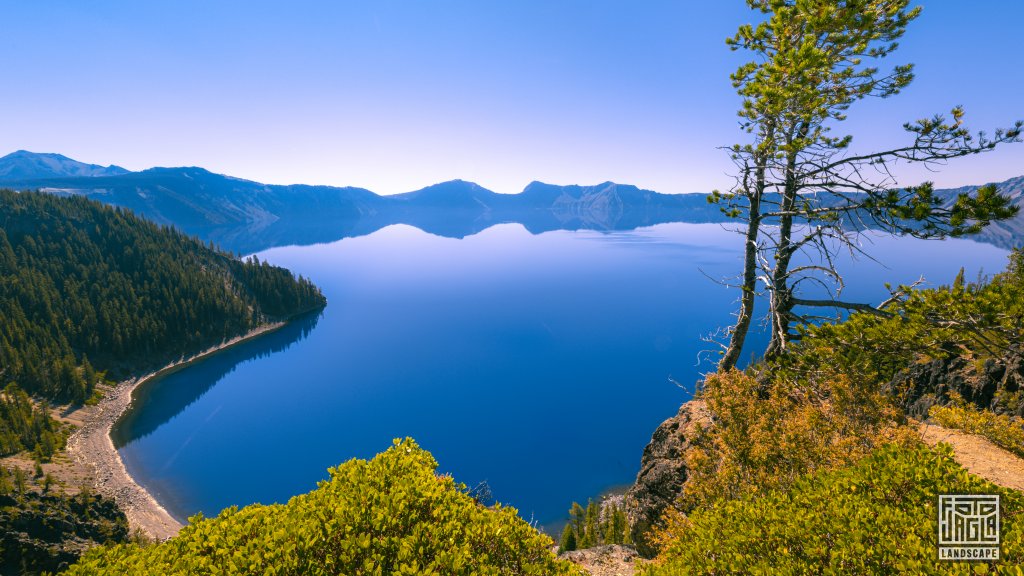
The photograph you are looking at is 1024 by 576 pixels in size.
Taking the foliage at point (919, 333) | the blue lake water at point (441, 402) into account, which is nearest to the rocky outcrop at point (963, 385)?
the foliage at point (919, 333)

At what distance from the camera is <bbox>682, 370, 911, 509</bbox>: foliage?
1295 cm

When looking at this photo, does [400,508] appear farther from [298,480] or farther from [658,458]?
[298,480]

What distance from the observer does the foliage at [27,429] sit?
74812 millimetres

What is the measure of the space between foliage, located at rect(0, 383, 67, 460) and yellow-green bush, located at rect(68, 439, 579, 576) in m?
105

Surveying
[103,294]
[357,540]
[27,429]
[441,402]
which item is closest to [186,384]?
[27,429]

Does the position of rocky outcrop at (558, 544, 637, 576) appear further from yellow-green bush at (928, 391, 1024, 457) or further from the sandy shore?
the sandy shore

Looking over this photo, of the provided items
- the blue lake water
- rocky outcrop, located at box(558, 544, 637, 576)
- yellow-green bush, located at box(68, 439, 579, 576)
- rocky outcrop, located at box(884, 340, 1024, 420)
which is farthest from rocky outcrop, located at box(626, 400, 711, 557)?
the blue lake water

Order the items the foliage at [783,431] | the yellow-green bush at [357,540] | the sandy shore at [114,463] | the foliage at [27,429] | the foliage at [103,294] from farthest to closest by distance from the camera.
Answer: the foliage at [103,294] → the foliage at [27,429] → the sandy shore at [114,463] → the foliage at [783,431] → the yellow-green bush at [357,540]

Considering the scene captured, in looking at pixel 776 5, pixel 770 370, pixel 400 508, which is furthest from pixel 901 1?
pixel 400 508

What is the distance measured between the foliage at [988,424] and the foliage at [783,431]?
119 inches

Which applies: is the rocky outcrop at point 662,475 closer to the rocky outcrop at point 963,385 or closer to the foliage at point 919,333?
the foliage at point 919,333

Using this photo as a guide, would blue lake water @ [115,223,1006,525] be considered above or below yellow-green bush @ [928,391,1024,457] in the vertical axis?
below

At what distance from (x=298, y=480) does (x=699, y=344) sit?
111 m

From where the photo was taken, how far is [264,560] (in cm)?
830
